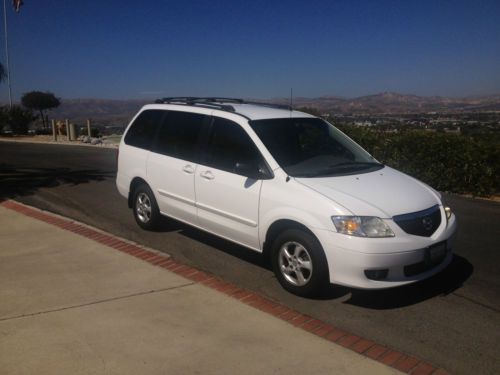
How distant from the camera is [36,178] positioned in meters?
11.8

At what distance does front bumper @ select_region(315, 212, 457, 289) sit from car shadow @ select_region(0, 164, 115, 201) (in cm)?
695

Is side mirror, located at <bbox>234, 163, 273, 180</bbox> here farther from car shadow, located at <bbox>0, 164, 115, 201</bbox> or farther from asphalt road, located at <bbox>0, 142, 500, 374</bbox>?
car shadow, located at <bbox>0, 164, 115, 201</bbox>

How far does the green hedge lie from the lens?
387 inches

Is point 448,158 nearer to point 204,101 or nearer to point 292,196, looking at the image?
point 204,101

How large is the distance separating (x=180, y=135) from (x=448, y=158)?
21.7ft

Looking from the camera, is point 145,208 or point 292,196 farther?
point 145,208

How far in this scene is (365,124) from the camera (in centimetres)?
1312

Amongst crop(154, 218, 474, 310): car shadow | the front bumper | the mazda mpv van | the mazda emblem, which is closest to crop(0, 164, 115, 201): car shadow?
the mazda mpv van

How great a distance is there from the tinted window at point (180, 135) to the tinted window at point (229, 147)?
11.1 inches

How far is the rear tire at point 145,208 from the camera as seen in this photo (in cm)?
662

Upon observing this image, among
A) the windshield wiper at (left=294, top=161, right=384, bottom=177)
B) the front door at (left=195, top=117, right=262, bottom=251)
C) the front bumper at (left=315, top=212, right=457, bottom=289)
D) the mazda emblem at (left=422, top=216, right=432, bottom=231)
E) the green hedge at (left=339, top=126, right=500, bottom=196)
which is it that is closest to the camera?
the front bumper at (left=315, top=212, right=457, bottom=289)

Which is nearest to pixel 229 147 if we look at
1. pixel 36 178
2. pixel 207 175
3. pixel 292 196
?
pixel 207 175

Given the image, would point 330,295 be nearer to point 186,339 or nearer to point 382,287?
point 382,287

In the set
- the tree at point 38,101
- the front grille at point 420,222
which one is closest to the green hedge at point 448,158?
the front grille at point 420,222
